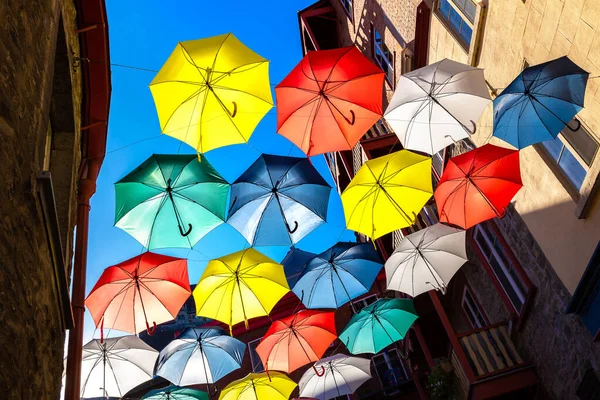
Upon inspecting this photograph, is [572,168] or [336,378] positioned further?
[336,378]

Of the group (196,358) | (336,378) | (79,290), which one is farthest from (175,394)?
(79,290)

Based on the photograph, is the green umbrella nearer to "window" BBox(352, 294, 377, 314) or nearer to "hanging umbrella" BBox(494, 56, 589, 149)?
"hanging umbrella" BBox(494, 56, 589, 149)

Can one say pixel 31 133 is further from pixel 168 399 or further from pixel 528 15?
pixel 168 399

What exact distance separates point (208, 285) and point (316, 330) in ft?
12.3

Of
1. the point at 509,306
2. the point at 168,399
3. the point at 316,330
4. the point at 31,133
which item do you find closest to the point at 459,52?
the point at 509,306

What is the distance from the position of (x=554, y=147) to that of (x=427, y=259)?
3.98 meters

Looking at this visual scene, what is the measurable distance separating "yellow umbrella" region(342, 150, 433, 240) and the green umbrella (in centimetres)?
351

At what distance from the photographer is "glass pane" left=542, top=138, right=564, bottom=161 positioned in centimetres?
974

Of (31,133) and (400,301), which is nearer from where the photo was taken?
(31,133)

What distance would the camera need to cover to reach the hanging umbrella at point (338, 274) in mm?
13766

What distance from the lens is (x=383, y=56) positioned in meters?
17.8

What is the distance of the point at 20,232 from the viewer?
368 centimetres

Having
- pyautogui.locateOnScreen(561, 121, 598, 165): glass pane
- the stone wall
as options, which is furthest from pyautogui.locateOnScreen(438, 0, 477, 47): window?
the stone wall

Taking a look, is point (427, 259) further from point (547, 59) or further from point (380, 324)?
point (547, 59)
